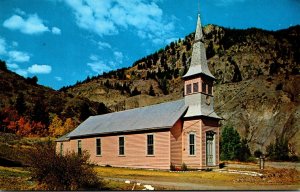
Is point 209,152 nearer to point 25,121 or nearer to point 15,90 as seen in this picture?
point 25,121

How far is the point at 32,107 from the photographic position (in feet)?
121

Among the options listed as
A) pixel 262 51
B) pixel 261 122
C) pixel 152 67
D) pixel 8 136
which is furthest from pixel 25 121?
pixel 262 51

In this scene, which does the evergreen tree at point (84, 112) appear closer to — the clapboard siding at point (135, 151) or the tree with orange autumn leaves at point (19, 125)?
the tree with orange autumn leaves at point (19, 125)

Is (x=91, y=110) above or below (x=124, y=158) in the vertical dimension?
above

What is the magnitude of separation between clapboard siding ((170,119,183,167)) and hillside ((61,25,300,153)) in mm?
27274

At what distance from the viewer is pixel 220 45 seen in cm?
8538

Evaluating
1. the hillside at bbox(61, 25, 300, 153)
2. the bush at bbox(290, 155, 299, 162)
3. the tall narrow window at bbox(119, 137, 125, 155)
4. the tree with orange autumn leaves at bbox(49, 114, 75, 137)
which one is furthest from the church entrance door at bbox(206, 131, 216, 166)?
the hillside at bbox(61, 25, 300, 153)

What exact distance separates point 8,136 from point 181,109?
14.3 m

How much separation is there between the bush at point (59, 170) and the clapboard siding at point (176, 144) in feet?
42.2

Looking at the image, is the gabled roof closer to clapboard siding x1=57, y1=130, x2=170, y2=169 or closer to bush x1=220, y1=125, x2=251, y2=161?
clapboard siding x1=57, y1=130, x2=170, y2=169

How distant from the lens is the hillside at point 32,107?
3372 cm

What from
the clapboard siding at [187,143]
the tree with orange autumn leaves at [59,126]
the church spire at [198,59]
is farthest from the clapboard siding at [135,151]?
the tree with orange autumn leaves at [59,126]

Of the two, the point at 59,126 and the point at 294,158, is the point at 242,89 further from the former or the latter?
the point at 59,126

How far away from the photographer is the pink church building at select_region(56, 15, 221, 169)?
88.1 ft
